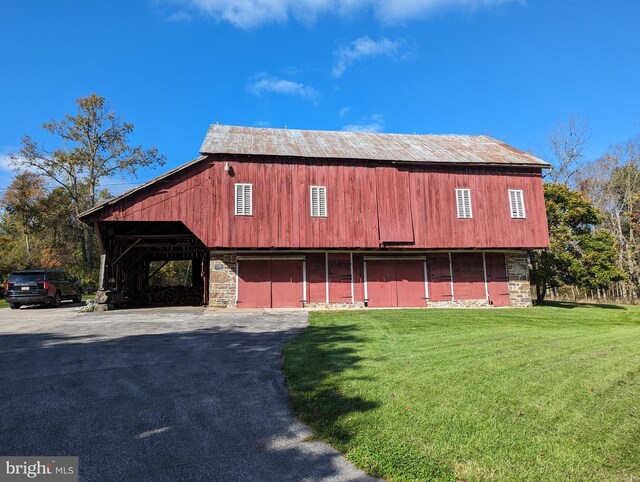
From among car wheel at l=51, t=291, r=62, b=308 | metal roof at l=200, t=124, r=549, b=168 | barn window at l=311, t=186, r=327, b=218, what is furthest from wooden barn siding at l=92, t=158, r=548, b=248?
car wheel at l=51, t=291, r=62, b=308

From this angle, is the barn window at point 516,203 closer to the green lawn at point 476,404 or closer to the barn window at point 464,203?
the barn window at point 464,203

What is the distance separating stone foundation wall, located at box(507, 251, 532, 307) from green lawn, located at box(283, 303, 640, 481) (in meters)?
10.1

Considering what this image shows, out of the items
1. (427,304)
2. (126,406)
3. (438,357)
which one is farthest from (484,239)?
(126,406)

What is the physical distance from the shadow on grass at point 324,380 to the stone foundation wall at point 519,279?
12.6 metres

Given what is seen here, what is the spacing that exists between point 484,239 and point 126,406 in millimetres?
16726

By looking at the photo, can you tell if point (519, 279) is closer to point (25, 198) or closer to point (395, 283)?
point (395, 283)

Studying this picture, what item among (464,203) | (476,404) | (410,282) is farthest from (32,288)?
(464,203)

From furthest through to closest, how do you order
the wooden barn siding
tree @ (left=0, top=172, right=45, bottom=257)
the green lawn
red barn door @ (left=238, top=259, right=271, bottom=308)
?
tree @ (left=0, top=172, right=45, bottom=257), red barn door @ (left=238, top=259, right=271, bottom=308), the wooden barn siding, the green lawn

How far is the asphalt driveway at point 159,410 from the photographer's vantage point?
356cm

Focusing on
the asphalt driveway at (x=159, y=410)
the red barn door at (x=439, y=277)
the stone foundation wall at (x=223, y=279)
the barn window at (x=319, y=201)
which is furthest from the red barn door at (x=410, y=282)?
the asphalt driveway at (x=159, y=410)

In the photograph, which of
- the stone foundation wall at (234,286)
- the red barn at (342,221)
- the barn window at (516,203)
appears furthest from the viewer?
the barn window at (516,203)

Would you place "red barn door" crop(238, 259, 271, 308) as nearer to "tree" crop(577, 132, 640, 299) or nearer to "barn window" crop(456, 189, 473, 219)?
"barn window" crop(456, 189, 473, 219)

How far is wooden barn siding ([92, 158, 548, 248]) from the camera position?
53.6 feet

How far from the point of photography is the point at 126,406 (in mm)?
4984
